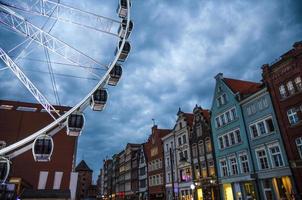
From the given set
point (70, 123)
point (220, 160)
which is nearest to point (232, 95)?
point (220, 160)

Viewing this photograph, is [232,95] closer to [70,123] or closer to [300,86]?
[300,86]

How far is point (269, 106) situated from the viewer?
107 feet

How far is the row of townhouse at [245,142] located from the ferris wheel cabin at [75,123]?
71.2 ft

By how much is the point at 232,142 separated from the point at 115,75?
23723 millimetres

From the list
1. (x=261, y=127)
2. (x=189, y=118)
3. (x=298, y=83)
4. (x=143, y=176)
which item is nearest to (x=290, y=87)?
(x=298, y=83)

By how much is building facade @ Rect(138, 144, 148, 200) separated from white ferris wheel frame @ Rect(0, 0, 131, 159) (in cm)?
4845

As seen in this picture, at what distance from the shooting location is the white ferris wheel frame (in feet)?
48.4

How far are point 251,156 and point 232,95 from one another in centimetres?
939

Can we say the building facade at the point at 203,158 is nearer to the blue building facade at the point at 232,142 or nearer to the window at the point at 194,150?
the window at the point at 194,150

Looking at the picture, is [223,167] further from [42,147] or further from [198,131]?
[42,147]

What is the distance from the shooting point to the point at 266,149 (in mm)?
32219

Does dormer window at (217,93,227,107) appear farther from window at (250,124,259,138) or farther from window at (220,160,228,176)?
window at (220,160,228,176)

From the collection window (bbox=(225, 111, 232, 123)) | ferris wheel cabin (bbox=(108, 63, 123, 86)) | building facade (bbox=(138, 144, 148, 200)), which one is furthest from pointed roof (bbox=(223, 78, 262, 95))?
building facade (bbox=(138, 144, 148, 200))

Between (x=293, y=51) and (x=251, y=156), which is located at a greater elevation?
(x=293, y=51)
